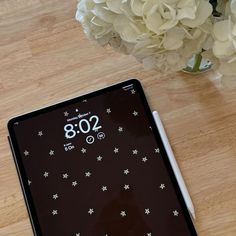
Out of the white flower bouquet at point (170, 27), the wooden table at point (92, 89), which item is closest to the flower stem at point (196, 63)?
the wooden table at point (92, 89)

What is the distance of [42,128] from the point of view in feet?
2.38

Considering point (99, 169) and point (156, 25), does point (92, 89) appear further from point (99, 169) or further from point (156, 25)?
point (156, 25)

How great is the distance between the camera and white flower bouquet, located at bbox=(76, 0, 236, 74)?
47cm

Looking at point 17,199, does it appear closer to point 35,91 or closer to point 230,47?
point 35,91

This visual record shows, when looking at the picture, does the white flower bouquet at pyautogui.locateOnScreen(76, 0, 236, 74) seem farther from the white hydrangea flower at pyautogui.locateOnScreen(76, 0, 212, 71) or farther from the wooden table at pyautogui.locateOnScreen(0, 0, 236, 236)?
the wooden table at pyautogui.locateOnScreen(0, 0, 236, 236)

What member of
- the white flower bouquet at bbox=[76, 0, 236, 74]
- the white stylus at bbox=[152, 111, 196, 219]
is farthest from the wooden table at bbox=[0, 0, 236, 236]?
the white flower bouquet at bbox=[76, 0, 236, 74]

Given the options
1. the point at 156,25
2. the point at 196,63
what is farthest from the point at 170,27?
the point at 196,63

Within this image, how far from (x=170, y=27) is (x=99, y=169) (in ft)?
0.96

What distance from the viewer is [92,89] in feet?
2.51

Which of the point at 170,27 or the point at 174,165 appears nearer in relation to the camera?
the point at 170,27

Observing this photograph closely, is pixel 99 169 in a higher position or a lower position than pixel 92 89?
lower

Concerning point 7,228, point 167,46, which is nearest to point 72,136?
point 7,228

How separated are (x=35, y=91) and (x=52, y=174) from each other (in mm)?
155

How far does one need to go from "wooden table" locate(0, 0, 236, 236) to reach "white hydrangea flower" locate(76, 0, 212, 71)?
0.21 metres
